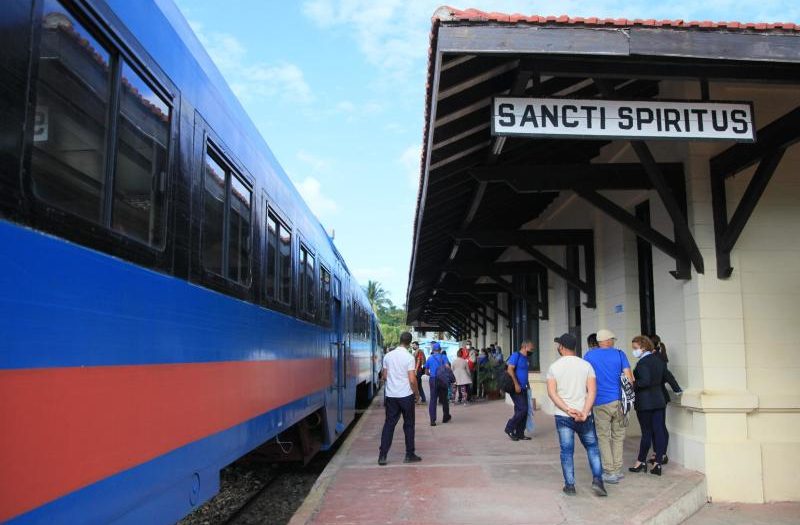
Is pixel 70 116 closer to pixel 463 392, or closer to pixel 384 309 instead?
pixel 463 392

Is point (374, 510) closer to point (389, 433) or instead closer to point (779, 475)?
point (389, 433)

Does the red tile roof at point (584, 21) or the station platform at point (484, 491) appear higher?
the red tile roof at point (584, 21)

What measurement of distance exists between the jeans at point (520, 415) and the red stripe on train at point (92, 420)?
21.8 feet

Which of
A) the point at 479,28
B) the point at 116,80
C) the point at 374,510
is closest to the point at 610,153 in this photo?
the point at 479,28

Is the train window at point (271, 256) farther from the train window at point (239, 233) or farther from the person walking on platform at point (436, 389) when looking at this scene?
the person walking on platform at point (436, 389)

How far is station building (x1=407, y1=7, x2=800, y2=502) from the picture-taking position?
15.8 ft

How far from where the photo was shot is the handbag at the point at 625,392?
6.68 m

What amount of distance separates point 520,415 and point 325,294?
352cm

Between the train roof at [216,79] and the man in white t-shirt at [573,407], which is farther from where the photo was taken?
the man in white t-shirt at [573,407]

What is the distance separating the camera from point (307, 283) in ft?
24.3

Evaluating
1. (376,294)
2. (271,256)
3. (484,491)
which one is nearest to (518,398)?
(484,491)

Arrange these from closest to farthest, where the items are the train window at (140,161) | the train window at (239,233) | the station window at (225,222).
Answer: the train window at (140,161) < the station window at (225,222) < the train window at (239,233)

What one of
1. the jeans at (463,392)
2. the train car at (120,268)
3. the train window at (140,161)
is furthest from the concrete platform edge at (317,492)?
the jeans at (463,392)

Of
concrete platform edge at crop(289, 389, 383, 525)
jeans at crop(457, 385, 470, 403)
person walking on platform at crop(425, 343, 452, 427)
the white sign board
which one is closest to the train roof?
the white sign board
